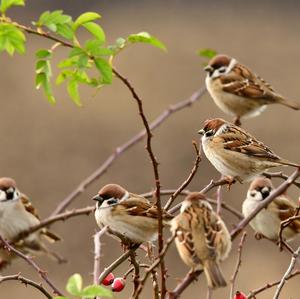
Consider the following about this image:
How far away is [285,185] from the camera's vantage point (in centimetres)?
263

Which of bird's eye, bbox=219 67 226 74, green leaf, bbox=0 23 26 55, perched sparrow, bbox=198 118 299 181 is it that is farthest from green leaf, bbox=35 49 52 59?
bird's eye, bbox=219 67 226 74

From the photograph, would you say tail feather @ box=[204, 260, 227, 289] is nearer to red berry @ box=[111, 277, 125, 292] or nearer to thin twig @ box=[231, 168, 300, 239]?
thin twig @ box=[231, 168, 300, 239]

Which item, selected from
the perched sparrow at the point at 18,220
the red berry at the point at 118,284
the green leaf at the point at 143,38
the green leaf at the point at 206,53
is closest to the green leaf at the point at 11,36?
the green leaf at the point at 143,38

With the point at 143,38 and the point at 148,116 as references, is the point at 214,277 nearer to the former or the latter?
the point at 143,38

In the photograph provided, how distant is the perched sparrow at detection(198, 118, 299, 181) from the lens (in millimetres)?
4336

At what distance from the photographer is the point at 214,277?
109 inches

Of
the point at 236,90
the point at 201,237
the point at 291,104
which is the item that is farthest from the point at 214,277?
the point at 236,90

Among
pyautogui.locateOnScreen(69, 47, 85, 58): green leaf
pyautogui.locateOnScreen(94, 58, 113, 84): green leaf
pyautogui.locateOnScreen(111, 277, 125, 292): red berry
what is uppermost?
pyautogui.locateOnScreen(69, 47, 85, 58): green leaf

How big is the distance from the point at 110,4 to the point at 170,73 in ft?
10.6

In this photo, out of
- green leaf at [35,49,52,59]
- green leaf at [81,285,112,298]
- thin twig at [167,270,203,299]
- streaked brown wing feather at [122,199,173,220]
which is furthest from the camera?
streaked brown wing feather at [122,199,173,220]

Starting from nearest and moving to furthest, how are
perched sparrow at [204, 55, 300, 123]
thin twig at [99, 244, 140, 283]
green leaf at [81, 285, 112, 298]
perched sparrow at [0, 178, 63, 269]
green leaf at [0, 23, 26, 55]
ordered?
green leaf at [81, 285, 112, 298], green leaf at [0, 23, 26, 55], thin twig at [99, 244, 140, 283], perched sparrow at [0, 178, 63, 269], perched sparrow at [204, 55, 300, 123]

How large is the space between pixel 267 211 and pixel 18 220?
144cm

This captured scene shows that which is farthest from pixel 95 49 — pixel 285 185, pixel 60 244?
pixel 60 244

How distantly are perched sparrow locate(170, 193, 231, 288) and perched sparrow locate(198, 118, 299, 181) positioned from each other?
1.25 metres
